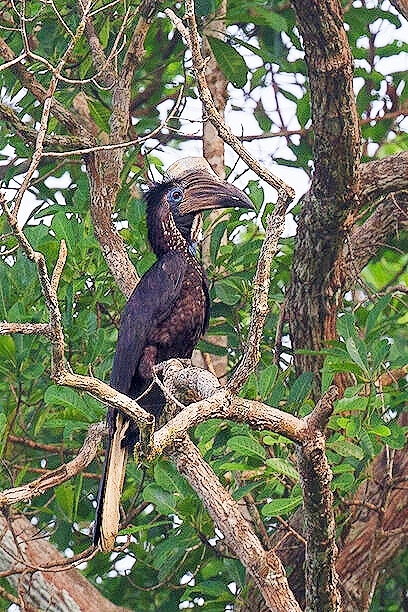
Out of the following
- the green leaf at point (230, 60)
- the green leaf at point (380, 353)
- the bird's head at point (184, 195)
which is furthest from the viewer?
the green leaf at point (230, 60)

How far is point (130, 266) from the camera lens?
12.0 feet

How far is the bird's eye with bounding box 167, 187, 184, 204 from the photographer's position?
3.99m

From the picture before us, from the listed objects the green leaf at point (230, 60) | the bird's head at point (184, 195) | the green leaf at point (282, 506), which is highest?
the green leaf at point (230, 60)

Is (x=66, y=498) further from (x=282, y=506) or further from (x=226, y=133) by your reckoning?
(x=226, y=133)

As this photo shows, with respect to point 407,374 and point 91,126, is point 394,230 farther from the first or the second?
point 91,126

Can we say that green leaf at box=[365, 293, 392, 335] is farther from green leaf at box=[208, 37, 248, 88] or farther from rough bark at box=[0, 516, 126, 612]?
rough bark at box=[0, 516, 126, 612]

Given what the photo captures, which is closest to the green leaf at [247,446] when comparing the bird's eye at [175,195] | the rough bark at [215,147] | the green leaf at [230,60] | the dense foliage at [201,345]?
the dense foliage at [201,345]

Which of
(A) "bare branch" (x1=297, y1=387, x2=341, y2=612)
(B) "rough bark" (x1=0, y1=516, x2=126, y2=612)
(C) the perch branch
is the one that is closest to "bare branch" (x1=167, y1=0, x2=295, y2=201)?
(C) the perch branch

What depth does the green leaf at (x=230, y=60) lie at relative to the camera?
13.0 ft

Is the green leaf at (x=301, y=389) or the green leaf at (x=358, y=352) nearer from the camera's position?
the green leaf at (x=358, y=352)

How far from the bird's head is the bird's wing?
26cm

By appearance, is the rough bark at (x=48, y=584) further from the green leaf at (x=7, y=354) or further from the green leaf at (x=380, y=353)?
the green leaf at (x=380, y=353)

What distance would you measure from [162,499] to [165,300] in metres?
0.66

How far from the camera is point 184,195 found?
396 centimetres
